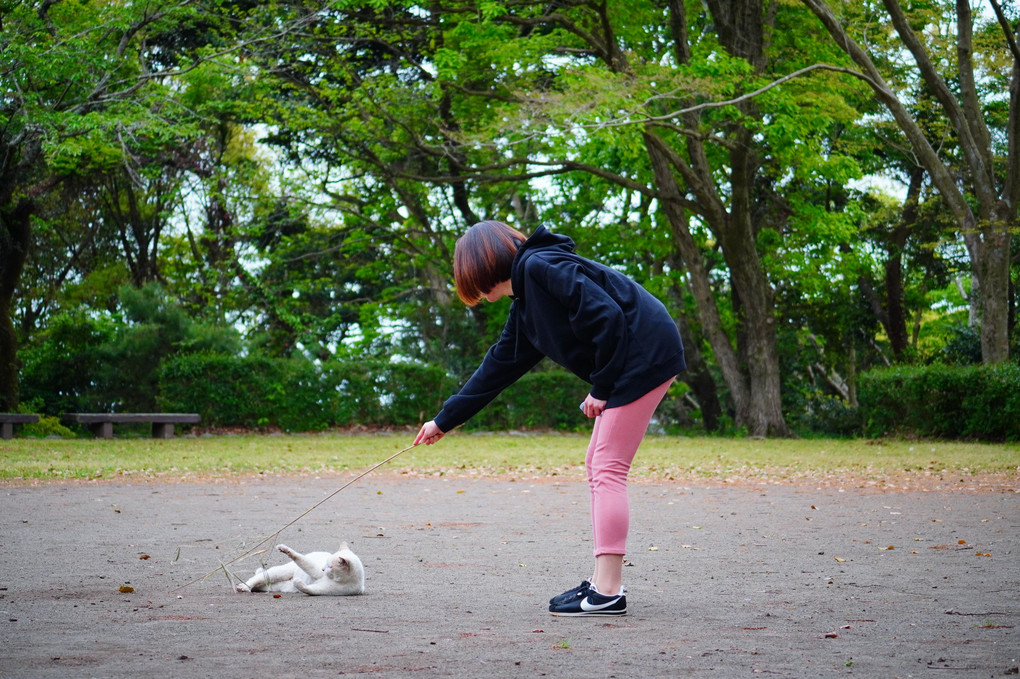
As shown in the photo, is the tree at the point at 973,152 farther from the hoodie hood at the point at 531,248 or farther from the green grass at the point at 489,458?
the hoodie hood at the point at 531,248

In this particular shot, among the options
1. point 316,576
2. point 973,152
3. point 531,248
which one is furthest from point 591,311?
point 973,152

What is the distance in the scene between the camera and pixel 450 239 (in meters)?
25.1

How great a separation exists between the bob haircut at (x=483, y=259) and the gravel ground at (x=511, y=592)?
1.40m

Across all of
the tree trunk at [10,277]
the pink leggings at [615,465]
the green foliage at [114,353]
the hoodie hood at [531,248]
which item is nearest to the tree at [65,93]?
the tree trunk at [10,277]

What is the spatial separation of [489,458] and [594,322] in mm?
11735

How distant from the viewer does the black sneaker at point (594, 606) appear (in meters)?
4.14

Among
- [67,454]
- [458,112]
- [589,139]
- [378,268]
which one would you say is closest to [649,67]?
[589,139]

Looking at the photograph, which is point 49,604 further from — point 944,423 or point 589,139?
point 944,423

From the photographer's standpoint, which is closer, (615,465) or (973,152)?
(615,465)

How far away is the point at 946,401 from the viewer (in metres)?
18.2

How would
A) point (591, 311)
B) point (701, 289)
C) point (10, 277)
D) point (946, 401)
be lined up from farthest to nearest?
point (701, 289) → point (10, 277) → point (946, 401) → point (591, 311)

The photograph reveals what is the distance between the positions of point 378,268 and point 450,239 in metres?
4.20

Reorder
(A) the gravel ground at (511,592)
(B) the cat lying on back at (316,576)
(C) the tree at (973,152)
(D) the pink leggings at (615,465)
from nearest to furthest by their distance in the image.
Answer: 1. (A) the gravel ground at (511,592)
2. (D) the pink leggings at (615,465)
3. (B) the cat lying on back at (316,576)
4. (C) the tree at (973,152)

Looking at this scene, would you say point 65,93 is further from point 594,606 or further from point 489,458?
point 594,606
